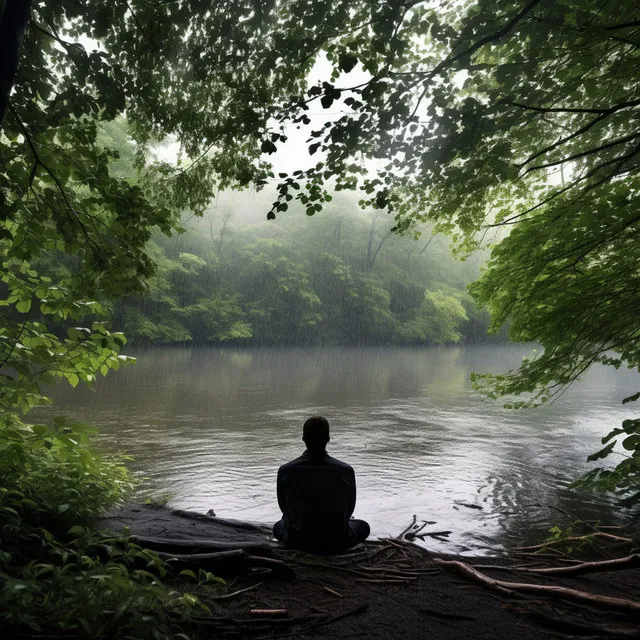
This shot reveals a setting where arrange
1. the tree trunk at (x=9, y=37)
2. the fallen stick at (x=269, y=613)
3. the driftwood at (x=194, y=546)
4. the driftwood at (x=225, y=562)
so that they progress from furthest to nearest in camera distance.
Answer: the driftwood at (x=194, y=546)
the driftwood at (x=225, y=562)
the fallen stick at (x=269, y=613)
the tree trunk at (x=9, y=37)

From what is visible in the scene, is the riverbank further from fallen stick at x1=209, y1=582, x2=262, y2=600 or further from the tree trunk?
the tree trunk

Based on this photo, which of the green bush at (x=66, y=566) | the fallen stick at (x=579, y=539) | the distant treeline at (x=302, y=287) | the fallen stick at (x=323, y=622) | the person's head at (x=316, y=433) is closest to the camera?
the green bush at (x=66, y=566)

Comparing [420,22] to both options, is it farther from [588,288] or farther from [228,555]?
[228,555]

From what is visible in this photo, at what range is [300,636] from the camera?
10.9ft

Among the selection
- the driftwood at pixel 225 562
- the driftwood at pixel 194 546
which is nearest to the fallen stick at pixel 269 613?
the driftwood at pixel 225 562

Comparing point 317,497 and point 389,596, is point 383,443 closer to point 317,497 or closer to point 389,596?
point 317,497

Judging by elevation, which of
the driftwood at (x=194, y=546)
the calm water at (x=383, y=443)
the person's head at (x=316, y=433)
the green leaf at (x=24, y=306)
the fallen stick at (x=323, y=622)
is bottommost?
the calm water at (x=383, y=443)

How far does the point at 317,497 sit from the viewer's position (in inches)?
195

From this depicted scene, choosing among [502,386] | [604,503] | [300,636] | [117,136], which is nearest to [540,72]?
[502,386]

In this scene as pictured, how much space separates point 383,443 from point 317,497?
8.58 m

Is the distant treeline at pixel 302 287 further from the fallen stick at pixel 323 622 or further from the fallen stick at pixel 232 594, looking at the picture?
the fallen stick at pixel 323 622

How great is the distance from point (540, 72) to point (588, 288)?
254 centimetres

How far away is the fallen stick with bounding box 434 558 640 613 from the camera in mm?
3580

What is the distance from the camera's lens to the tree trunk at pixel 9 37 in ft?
10.4
